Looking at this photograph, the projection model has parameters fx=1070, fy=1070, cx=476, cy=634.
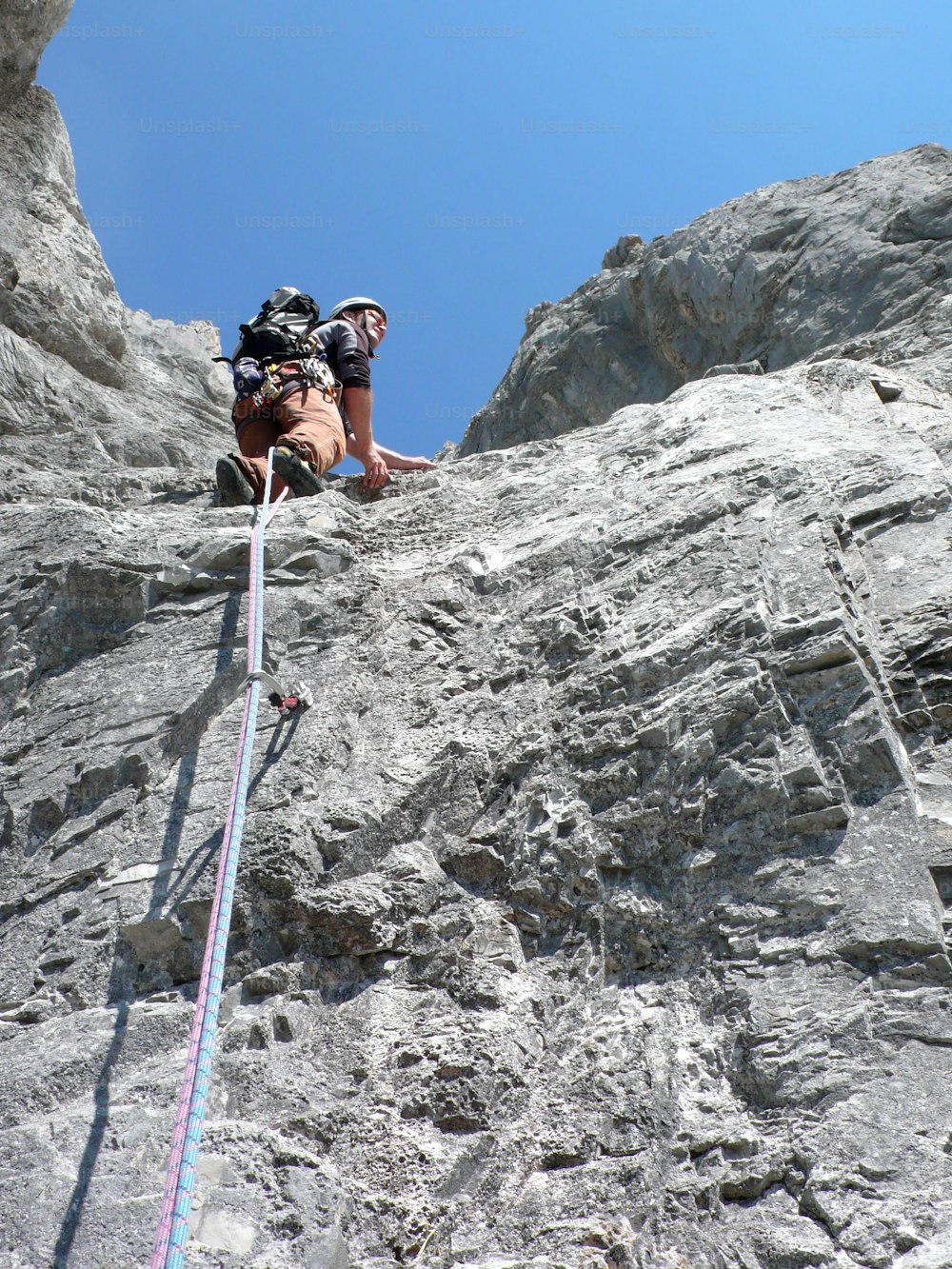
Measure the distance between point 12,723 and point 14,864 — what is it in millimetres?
789

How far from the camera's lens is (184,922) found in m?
3.07

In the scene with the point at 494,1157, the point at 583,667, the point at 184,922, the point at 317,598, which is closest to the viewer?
the point at 494,1157

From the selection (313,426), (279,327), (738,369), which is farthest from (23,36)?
(738,369)

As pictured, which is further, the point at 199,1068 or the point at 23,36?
Answer: the point at 23,36

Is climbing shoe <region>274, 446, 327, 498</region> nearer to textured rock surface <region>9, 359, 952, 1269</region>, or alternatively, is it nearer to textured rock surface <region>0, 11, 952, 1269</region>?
textured rock surface <region>0, 11, 952, 1269</region>

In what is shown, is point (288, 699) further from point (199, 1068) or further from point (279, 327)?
point (279, 327)

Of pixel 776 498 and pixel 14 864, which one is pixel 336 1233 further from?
pixel 776 498

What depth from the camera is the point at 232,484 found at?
5.03m

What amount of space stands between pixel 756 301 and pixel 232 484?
16.2 ft

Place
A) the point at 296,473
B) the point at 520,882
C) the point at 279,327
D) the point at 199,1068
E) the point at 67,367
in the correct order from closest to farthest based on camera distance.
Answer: the point at 199,1068 → the point at 520,882 → the point at 296,473 → the point at 279,327 → the point at 67,367

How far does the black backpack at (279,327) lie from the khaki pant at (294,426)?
181 mm

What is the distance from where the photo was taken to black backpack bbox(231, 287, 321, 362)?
20.2ft

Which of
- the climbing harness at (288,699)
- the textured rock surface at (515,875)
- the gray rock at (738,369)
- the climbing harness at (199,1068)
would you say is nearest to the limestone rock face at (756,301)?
the gray rock at (738,369)

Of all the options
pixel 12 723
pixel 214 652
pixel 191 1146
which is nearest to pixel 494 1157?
pixel 191 1146
